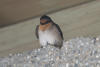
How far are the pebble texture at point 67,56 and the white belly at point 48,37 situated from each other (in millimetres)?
74

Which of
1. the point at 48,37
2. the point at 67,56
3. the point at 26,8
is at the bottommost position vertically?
the point at 67,56

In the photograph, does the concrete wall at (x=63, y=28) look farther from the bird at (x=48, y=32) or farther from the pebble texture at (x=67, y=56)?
the bird at (x=48, y=32)

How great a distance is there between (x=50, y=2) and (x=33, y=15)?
0.84 feet

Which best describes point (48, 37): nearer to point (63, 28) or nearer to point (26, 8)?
point (63, 28)

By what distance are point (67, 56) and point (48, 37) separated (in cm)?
27

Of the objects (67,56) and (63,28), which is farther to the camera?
(63,28)

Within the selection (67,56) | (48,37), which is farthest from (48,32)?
(67,56)

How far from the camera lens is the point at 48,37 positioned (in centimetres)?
349

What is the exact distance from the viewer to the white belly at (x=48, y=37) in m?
3.47

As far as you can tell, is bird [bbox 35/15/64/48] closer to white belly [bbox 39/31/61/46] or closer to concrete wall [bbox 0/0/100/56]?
white belly [bbox 39/31/61/46]

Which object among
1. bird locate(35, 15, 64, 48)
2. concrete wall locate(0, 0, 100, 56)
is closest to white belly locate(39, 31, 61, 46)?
bird locate(35, 15, 64, 48)

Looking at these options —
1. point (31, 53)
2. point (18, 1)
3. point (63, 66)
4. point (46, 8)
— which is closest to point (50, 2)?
point (46, 8)

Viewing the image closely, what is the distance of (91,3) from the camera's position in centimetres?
403

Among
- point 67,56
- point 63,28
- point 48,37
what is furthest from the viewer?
point 63,28
